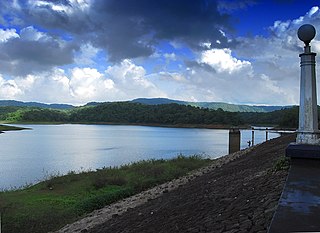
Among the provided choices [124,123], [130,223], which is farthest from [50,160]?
[124,123]

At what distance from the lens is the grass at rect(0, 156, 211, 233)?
11633mm

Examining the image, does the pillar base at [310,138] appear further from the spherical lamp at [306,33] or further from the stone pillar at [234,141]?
the stone pillar at [234,141]

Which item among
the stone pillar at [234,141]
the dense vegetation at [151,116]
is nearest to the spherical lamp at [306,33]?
the stone pillar at [234,141]

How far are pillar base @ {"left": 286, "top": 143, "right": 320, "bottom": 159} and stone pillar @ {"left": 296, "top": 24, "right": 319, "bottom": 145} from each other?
166 millimetres

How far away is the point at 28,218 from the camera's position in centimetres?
1164

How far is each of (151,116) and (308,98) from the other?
116m

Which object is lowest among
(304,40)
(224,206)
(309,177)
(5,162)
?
(5,162)

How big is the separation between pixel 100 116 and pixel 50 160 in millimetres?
103254

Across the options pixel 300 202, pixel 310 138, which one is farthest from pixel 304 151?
pixel 300 202

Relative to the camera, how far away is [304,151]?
5.02 meters

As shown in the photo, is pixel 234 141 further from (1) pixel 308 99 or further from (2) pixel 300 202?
(2) pixel 300 202

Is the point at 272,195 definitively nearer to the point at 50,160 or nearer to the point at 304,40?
the point at 304,40

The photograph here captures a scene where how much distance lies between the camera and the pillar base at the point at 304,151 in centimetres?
490

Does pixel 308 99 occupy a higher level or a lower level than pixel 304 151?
higher
